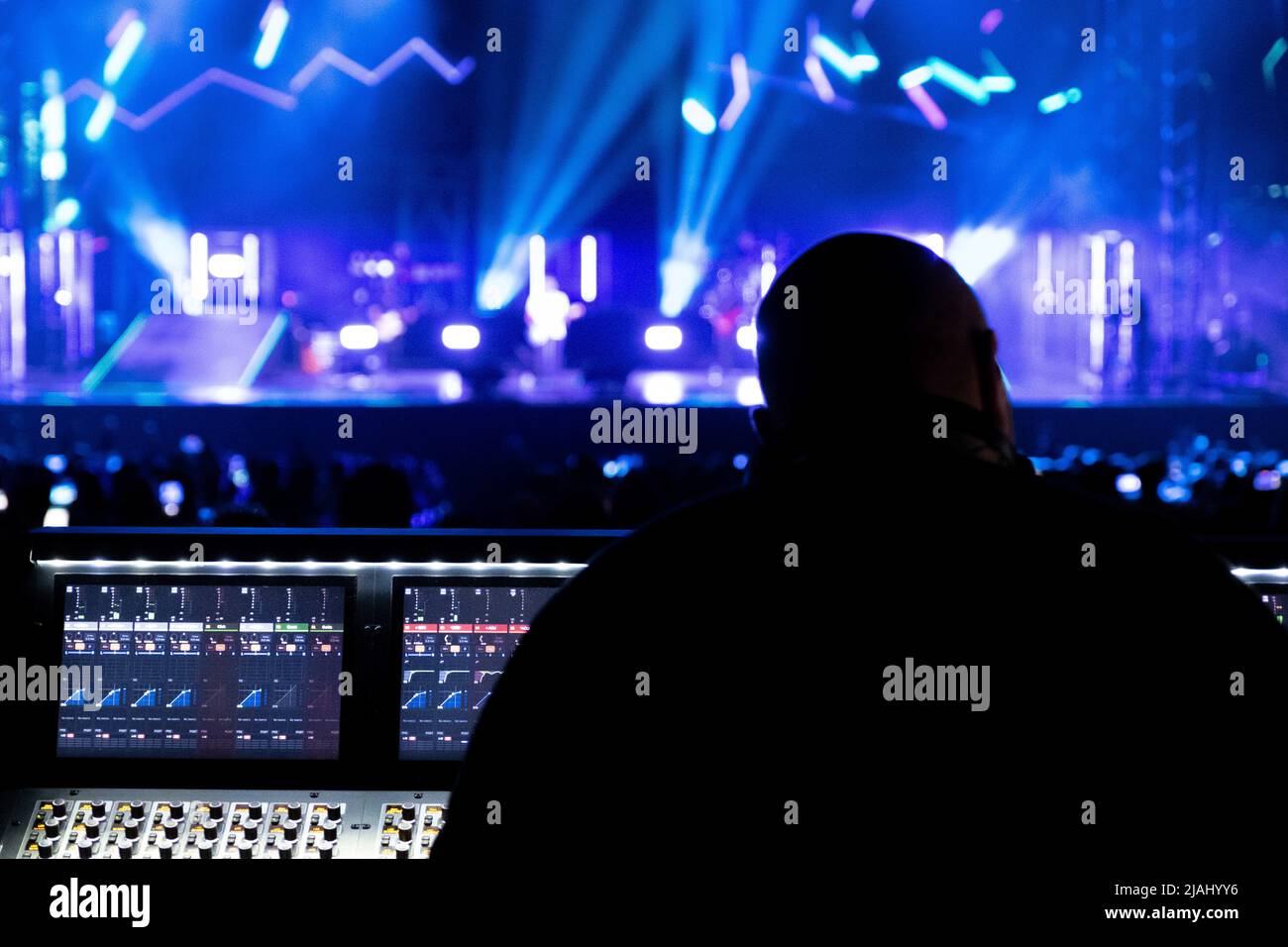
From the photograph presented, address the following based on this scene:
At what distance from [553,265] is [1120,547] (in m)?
12.2

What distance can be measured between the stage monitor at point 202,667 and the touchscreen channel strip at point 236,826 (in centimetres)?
8

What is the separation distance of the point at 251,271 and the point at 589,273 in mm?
3444

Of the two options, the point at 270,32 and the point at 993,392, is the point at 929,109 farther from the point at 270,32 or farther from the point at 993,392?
the point at 993,392

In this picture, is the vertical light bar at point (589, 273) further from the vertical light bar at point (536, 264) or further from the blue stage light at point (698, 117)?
the blue stage light at point (698, 117)

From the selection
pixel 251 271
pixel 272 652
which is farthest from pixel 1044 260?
pixel 272 652

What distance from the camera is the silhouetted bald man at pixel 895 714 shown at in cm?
89

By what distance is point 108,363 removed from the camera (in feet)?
41.4

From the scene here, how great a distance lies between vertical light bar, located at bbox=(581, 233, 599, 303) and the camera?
1290 cm

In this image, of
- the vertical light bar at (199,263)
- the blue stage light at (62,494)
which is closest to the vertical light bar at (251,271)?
the vertical light bar at (199,263)

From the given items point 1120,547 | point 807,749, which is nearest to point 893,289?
point 1120,547

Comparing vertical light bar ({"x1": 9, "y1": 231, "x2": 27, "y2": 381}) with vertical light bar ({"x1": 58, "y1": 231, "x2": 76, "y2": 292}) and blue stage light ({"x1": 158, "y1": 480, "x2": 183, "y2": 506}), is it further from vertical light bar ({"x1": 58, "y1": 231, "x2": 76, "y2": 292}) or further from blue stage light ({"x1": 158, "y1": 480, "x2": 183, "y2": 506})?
blue stage light ({"x1": 158, "y1": 480, "x2": 183, "y2": 506})

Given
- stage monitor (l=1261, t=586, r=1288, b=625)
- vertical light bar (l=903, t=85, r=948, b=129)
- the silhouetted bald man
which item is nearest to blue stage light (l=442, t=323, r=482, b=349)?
vertical light bar (l=903, t=85, r=948, b=129)

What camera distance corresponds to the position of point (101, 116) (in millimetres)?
12602

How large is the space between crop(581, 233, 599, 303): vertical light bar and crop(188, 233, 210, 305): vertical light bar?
3.84 metres
